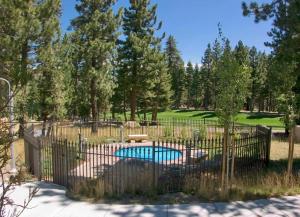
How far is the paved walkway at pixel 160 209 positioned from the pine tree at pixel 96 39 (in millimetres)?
16086

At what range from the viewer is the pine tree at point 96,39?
76.9 ft

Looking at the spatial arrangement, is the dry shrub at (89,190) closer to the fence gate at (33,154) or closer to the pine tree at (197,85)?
the fence gate at (33,154)

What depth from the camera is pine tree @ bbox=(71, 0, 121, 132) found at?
23.4m

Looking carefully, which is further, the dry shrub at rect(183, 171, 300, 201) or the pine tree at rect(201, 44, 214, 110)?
the pine tree at rect(201, 44, 214, 110)

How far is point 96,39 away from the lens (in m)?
23.6

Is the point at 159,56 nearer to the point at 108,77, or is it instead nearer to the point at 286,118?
the point at 108,77

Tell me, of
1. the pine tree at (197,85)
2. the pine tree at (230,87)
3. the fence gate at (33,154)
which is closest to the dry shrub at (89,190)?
the fence gate at (33,154)

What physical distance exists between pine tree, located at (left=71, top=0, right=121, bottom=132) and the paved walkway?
52.8ft

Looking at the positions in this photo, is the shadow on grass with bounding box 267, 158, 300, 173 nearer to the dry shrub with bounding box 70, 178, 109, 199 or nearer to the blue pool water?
the blue pool water

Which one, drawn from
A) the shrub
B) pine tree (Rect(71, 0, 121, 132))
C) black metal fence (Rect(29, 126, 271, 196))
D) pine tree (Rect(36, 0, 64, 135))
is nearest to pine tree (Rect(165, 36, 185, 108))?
pine tree (Rect(71, 0, 121, 132))

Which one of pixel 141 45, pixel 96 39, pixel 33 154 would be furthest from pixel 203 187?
pixel 141 45

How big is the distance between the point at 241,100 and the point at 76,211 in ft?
16.7

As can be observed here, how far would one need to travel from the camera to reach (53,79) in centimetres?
2269

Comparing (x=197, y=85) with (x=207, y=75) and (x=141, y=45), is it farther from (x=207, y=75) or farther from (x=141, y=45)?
(x=141, y=45)
